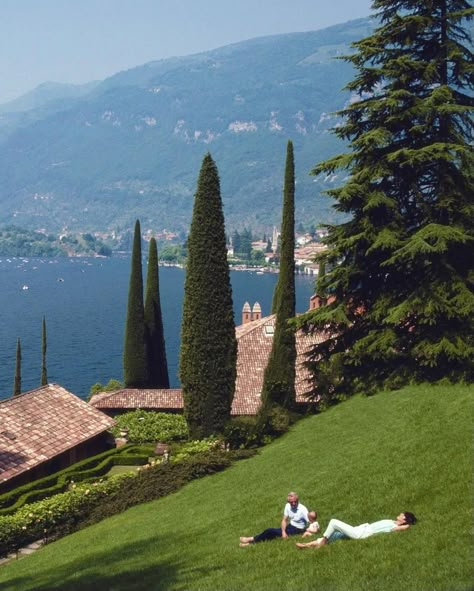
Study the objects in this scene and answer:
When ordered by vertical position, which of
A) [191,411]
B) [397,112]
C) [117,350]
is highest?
[397,112]

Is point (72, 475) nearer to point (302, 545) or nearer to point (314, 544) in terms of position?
point (302, 545)

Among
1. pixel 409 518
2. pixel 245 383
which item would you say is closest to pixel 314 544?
pixel 409 518

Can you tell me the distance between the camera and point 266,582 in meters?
12.2

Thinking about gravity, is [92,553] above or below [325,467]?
below

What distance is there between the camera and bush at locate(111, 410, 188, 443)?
35719 mm

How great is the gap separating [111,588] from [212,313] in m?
17.3

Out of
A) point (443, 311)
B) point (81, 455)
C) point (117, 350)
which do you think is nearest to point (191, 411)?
point (81, 455)

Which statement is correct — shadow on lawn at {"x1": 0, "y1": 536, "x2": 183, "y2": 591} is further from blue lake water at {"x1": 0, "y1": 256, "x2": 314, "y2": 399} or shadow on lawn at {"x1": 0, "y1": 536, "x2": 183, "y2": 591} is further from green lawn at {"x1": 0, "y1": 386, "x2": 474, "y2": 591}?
blue lake water at {"x1": 0, "y1": 256, "x2": 314, "y2": 399}

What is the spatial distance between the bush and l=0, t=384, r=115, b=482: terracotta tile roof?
6.26ft

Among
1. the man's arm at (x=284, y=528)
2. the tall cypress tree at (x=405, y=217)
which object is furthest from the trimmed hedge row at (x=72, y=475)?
the man's arm at (x=284, y=528)

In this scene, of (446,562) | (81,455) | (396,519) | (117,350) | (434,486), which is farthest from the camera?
(117,350)

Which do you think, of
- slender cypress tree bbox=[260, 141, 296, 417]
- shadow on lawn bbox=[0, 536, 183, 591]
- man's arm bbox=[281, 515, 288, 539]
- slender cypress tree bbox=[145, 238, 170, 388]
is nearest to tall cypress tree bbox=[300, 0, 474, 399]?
slender cypress tree bbox=[260, 141, 296, 417]

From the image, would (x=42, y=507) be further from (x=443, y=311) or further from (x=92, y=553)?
(x=443, y=311)

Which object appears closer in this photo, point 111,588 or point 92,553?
point 111,588
